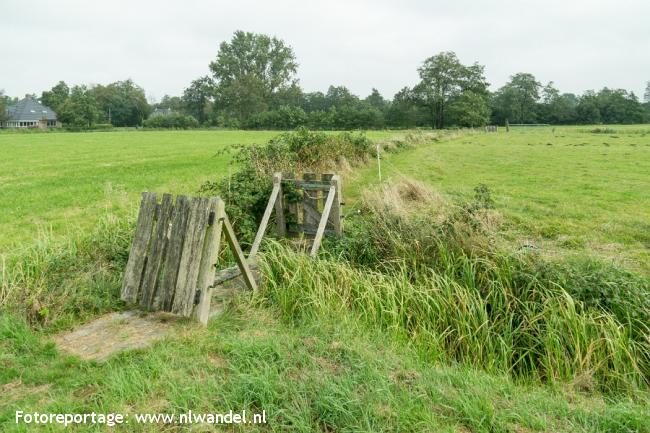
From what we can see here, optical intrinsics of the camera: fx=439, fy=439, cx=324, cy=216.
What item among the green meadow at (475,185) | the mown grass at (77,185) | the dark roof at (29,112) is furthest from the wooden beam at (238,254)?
the dark roof at (29,112)

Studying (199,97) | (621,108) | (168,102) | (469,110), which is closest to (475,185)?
(469,110)

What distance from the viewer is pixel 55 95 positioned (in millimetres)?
100938

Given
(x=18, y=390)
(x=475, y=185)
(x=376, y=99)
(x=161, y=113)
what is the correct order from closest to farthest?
(x=18, y=390) < (x=475, y=185) < (x=161, y=113) < (x=376, y=99)

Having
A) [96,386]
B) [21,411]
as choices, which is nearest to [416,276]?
[96,386]

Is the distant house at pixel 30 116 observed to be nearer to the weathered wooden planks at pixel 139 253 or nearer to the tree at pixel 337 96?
the tree at pixel 337 96

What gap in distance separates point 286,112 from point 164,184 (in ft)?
217

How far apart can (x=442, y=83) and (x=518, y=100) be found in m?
19.9

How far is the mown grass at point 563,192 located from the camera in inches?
302

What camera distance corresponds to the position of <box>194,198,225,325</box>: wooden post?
4594 mm

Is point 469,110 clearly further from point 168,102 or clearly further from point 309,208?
point 168,102

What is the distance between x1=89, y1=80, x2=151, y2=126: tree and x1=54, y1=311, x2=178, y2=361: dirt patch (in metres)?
100

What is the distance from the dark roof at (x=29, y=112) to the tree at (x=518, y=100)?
91.7m

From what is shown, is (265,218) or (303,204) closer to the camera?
(265,218)

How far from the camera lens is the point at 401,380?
3.53m
